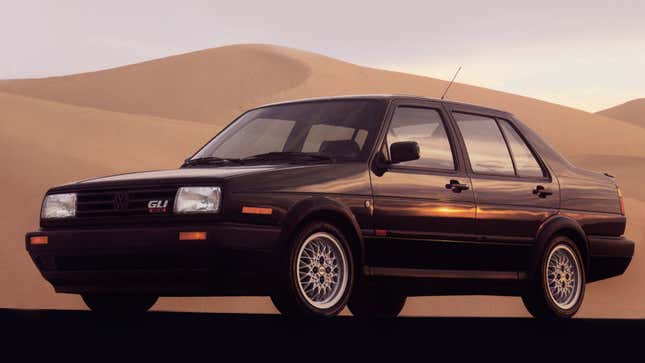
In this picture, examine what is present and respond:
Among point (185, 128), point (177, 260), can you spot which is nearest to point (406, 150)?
point (177, 260)

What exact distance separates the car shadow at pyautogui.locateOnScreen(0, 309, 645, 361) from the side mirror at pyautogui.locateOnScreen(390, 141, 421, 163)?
3.90ft

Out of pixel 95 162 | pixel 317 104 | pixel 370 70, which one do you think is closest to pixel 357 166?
pixel 317 104

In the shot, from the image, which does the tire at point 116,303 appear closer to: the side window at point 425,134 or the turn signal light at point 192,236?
the turn signal light at point 192,236

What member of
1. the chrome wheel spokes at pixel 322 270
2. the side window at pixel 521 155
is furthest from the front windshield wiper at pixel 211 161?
the side window at pixel 521 155

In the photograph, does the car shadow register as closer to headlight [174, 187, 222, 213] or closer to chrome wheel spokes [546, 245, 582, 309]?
headlight [174, 187, 222, 213]

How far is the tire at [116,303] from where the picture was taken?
32.3 feet

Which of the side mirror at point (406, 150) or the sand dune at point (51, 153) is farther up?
the side mirror at point (406, 150)

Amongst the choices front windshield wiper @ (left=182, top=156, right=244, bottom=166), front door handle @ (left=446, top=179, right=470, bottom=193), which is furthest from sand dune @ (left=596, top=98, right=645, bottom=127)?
front windshield wiper @ (left=182, top=156, right=244, bottom=166)

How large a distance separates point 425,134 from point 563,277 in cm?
198

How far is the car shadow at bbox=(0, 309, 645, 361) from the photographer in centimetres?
696

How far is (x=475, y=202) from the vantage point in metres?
10.5

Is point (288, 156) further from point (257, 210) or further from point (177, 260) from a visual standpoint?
point (177, 260)

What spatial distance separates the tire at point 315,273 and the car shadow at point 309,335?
15 centimetres

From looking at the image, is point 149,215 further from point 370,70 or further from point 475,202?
point 370,70
